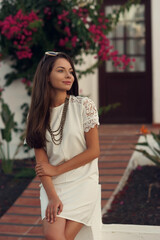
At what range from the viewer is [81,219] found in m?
2.60

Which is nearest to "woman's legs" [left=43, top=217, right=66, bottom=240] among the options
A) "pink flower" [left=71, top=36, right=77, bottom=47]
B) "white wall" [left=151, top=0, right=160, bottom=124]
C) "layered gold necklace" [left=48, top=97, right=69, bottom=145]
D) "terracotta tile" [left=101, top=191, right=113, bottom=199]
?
"layered gold necklace" [left=48, top=97, right=69, bottom=145]

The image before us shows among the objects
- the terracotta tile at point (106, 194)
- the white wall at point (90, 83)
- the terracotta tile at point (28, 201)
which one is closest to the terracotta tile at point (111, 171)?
the terracotta tile at point (106, 194)

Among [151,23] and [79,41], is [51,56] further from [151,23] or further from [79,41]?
[151,23]

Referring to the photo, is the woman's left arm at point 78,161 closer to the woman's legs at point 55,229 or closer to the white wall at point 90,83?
the woman's legs at point 55,229

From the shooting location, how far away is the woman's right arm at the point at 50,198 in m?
2.50

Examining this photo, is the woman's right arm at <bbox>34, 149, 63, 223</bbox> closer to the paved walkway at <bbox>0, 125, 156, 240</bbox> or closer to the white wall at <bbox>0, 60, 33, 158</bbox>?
the paved walkway at <bbox>0, 125, 156, 240</bbox>

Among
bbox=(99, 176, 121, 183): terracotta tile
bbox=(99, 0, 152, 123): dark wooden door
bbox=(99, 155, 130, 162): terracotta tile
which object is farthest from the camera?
bbox=(99, 0, 152, 123): dark wooden door

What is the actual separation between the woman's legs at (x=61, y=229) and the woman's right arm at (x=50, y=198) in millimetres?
36

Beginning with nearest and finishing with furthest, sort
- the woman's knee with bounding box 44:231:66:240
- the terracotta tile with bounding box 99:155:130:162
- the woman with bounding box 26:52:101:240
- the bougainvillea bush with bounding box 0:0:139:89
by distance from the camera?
the woman's knee with bounding box 44:231:66:240 < the woman with bounding box 26:52:101:240 < the terracotta tile with bounding box 99:155:130:162 < the bougainvillea bush with bounding box 0:0:139:89

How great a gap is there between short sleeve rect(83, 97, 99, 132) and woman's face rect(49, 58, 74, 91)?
0.15m

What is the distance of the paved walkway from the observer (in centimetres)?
420

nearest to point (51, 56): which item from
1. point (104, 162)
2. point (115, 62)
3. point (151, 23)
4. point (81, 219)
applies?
point (81, 219)

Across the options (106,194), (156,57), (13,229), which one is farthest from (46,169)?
(156,57)

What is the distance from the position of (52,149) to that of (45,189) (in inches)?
9.8
